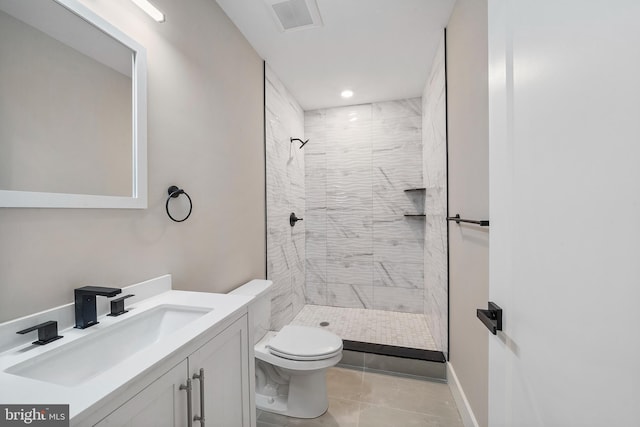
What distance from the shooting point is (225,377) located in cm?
94

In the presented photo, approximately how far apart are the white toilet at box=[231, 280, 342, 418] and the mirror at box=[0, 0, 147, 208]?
90cm

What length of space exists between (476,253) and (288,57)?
206 centimetres

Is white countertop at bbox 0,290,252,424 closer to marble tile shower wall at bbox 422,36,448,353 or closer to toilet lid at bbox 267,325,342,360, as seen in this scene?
toilet lid at bbox 267,325,342,360

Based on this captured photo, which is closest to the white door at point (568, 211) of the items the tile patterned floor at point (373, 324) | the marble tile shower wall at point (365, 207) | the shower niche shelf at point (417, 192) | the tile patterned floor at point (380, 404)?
the tile patterned floor at point (380, 404)

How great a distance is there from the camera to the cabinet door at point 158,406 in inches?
22.2

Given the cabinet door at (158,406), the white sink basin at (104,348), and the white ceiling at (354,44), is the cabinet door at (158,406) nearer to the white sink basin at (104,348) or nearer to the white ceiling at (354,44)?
the white sink basin at (104,348)

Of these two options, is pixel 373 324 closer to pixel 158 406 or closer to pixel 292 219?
pixel 292 219

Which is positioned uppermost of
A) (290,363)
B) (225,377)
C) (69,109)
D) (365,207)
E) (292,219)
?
(69,109)

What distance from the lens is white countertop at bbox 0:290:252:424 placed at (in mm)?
503

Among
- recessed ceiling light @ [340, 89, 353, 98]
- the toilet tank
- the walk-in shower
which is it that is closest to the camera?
the toilet tank

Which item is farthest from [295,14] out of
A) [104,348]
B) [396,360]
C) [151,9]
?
[396,360]

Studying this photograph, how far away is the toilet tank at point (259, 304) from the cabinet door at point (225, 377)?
1.84ft

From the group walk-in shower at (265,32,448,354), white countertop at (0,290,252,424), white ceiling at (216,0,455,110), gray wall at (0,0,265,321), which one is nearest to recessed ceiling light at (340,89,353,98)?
white ceiling at (216,0,455,110)

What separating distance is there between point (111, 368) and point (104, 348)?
17 cm
